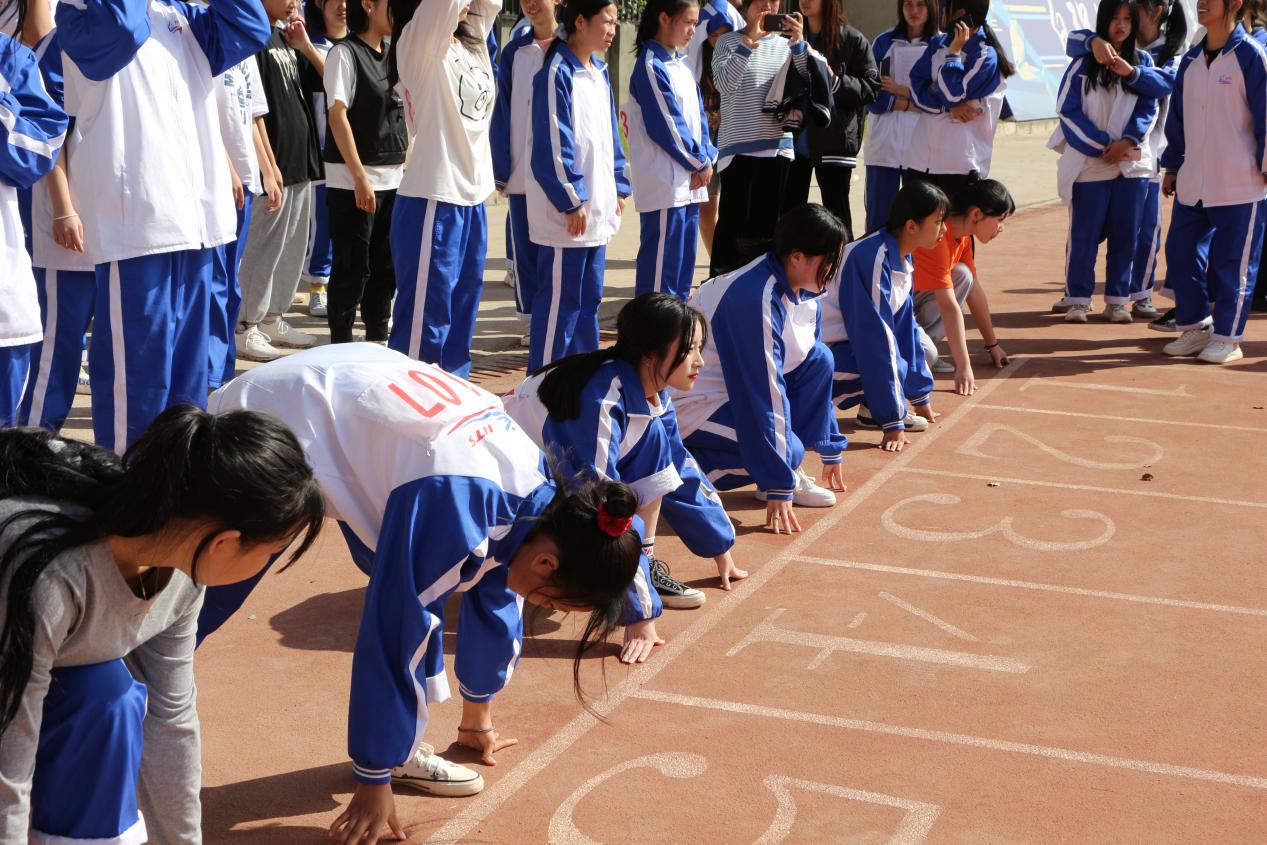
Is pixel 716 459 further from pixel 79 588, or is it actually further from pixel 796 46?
pixel 796 46

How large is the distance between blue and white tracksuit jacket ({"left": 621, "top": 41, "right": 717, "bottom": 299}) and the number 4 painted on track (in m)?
4.00

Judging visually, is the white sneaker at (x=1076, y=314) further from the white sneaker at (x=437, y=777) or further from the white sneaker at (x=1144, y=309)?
the white sneaker at (x=437, y=777)

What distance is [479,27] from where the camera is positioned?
606 centimetres

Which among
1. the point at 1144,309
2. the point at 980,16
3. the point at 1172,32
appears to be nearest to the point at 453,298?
the point at 980,16

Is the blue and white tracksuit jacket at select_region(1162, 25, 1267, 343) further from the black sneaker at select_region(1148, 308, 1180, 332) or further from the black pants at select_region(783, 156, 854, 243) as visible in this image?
A: the black pants at select_region(783, 156, 854, 243)

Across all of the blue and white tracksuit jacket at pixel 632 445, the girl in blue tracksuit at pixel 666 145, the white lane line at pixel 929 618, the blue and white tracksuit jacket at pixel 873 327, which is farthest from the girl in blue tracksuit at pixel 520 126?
the white lane line at pixel 929 618

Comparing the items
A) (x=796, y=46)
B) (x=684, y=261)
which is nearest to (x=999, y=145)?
(x=796, y=46)

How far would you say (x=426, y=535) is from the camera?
2.95 m

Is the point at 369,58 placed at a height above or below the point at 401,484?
above

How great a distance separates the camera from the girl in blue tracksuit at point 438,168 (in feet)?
19.3

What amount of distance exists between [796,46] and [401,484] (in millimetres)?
6089

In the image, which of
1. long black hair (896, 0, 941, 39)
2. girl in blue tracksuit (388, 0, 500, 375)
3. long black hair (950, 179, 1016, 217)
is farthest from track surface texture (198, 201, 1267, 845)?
long black hair (896, 0, 941, 39)

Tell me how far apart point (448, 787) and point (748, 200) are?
577 centimetres

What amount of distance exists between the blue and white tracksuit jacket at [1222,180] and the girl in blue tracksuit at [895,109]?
4.96ft
